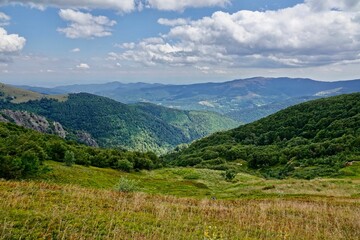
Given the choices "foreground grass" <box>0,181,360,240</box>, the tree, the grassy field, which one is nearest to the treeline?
the tree

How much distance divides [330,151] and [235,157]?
52.1 metres

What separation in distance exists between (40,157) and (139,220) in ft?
189

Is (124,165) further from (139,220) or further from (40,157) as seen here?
(139,220)

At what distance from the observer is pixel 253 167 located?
504ft

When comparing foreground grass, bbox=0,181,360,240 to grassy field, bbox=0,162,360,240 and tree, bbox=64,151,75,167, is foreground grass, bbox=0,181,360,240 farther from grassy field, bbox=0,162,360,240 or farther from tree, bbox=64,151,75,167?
tree, bbox=64,151,75,167

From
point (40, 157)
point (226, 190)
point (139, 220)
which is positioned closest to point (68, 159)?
point (40, 157)

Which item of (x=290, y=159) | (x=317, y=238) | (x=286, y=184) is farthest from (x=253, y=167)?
(x=317, y=238)

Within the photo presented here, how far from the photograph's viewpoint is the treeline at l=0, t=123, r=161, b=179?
1716 inches

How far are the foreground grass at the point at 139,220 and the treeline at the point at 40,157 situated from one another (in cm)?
1883

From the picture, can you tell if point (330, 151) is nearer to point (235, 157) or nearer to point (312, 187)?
point (235, 157)

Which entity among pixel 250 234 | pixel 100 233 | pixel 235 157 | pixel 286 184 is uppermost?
pixel 100 233

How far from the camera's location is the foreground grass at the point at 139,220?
15.8 metres

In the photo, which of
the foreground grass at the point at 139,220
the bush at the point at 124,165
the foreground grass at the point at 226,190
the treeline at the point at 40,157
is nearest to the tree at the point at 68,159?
the treeline at the point at 40,157

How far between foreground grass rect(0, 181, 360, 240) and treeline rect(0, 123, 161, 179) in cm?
1883
